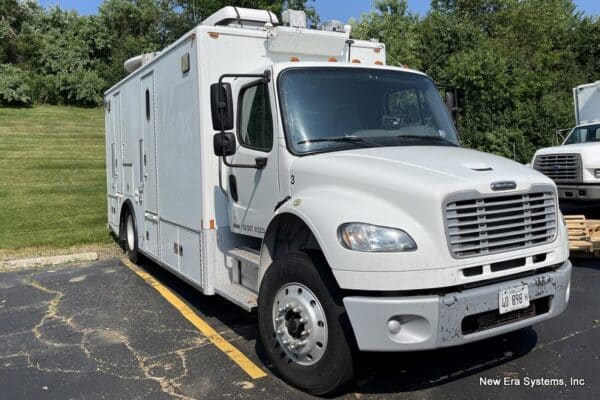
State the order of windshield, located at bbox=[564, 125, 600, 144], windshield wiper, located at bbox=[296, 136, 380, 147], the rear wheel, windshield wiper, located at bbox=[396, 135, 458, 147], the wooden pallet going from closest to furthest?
windshield wiper, located at bbox=[296, 136, 380, 147]
windshield wiper, located at bbox=[396, 135, 458, 147]
the wooden pallet
the rear wheel
windshield, located at bbox=[564, 125, 600, 144]

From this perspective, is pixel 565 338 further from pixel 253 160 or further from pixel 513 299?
pixel 253 160

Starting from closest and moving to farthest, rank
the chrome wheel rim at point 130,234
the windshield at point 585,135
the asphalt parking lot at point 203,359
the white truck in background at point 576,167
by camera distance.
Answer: the asphalt parking lot at point 203,359 < the chrome wheel rim at point 130,234 < the white truck in background at point 576,167 < the windshield at point 585,135

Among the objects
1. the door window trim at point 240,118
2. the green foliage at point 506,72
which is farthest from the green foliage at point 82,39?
the door window trim at point 240,118

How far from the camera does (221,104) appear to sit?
14.9ft

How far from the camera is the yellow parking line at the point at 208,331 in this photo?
4.52m

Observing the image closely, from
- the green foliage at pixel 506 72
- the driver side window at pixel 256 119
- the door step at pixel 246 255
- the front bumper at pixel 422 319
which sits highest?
the green foliage at pixel 506 72

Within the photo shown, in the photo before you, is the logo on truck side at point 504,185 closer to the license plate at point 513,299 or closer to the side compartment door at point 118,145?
the license plate at point 513,299

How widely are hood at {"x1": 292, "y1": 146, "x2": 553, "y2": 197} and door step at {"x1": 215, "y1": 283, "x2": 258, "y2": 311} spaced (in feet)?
4.29

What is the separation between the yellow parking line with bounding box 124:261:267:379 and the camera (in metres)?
4.52

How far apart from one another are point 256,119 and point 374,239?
1877 millimetres

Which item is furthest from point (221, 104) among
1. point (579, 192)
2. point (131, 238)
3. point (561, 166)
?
point (561, 166)

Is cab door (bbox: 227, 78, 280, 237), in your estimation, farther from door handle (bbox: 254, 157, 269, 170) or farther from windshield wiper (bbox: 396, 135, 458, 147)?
windshield wiper (bbox: 396, 135, 458, 147)

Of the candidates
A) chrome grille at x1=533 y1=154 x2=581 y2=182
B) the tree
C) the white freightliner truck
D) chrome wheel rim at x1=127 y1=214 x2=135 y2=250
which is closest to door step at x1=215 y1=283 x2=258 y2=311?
the white freightliner truck

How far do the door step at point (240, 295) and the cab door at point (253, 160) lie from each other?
0.57 metres
